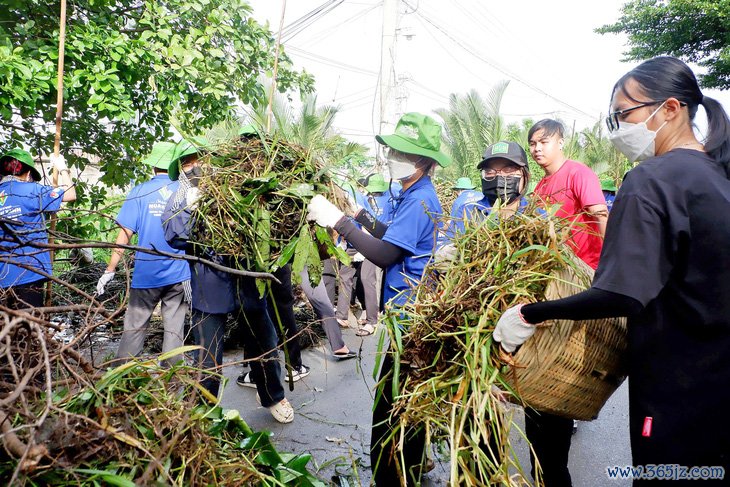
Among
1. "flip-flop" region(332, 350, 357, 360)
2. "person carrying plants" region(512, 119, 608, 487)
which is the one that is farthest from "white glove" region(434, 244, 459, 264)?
"flip-flop" region(332, 350, 357, 360)

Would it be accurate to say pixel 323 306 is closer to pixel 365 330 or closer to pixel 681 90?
pixel 365 330

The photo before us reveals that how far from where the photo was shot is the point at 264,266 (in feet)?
8.89

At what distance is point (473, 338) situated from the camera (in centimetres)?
194

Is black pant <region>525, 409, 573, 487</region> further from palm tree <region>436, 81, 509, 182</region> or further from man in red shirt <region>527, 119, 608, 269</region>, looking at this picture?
palm tree <region>436, 81, 509, 182</region>

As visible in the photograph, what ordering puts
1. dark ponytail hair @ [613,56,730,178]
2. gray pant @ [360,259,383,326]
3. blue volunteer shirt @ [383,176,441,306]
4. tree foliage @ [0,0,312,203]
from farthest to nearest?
gray pant @ [360,259,383,326] → tree foliage @ [0,0,312,203] → blue volunteer shirt @ [383,176,441,306] → dark ponytail hair @ [613,56,730,178]

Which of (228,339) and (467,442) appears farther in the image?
(228,339)

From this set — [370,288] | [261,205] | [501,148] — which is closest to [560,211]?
[501,148]

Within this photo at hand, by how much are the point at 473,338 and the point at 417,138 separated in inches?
58.4

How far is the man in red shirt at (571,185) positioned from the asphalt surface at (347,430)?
4.50 ft

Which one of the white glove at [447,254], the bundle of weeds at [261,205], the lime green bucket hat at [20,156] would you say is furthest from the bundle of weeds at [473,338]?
the lime green bucket hat at [20,156]

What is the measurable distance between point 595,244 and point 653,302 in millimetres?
1856

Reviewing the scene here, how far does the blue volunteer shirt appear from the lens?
9.11 feet

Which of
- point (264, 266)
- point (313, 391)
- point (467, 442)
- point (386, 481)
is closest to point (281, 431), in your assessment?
point (313, 391)

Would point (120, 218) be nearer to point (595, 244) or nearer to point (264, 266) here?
point (264, 266)
